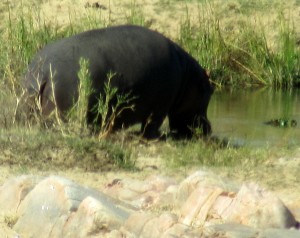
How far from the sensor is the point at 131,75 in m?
9.70

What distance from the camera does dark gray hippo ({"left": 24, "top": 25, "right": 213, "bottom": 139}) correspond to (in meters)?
9.26

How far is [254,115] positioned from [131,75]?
298 cm

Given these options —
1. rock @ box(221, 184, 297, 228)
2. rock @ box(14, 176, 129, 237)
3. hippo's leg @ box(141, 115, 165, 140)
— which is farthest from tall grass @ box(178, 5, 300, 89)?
rock @ box(221, 184, 297, 228)

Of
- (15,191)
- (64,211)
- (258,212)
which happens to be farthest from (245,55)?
(258,212)

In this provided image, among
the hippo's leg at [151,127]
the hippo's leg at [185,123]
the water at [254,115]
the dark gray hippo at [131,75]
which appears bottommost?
the water at [254,115]

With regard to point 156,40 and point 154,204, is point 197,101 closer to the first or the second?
point 156,40

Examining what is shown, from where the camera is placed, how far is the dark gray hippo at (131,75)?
9258 millimetres

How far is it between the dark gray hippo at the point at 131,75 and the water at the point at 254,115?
0.51m

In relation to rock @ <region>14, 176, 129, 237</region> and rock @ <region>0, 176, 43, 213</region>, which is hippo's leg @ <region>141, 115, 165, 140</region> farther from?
rock @ <region>14, 176, 129, 237</region>

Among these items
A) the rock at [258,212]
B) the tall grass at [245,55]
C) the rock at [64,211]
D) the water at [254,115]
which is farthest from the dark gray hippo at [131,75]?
the rock at [258,212]

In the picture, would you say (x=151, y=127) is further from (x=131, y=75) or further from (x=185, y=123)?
(x=185, y=123)

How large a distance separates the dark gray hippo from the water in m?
0.51

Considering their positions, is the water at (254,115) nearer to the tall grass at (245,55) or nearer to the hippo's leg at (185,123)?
the hippo's leg at (185,123)

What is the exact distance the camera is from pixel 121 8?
1655 cm
